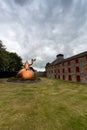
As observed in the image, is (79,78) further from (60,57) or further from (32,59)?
(60,57)

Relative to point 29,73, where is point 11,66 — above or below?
above

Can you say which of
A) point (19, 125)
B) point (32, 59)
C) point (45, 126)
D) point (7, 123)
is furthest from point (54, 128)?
point (32, 59)

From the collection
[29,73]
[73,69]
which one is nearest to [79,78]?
[73,69]

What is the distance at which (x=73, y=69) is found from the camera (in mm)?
34844

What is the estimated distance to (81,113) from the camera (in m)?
7.99

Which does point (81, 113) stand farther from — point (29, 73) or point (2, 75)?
point (2, 75)

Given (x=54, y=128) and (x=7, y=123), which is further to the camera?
(x=7, y=123)

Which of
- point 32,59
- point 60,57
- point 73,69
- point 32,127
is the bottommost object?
point 32,127

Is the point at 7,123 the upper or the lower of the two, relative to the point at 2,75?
lower

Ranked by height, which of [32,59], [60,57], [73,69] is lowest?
[73,69]

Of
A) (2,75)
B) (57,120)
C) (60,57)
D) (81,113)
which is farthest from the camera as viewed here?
(60,57)

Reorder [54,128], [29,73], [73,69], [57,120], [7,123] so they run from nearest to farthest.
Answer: [54,128]
[7,123]
[57,120]
[29,73]
[73,69]

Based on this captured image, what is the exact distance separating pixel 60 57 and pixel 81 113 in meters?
54.5

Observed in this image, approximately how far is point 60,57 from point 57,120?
56.0 m
